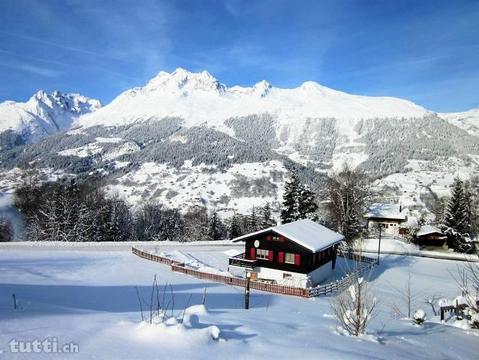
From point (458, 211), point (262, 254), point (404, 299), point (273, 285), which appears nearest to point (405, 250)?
point (458, 211)

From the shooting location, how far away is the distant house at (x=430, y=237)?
60.4m

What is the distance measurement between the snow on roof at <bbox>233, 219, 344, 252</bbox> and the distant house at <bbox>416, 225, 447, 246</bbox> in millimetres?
28602

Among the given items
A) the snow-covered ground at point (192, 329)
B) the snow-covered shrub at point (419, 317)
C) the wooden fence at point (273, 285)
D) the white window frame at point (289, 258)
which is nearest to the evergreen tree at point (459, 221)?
the wooden fence at point (273, 285)

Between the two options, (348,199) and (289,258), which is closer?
(289,258)

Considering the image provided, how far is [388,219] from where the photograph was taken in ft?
239

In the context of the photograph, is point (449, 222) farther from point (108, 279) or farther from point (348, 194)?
point (108, 279)

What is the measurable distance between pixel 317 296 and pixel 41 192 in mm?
71065

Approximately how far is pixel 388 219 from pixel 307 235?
43.6 metres

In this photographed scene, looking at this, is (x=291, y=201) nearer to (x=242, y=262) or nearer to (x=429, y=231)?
(x=242, y=262)

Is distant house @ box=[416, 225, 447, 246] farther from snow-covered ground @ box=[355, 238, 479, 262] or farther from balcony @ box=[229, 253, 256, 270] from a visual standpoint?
balcony @ box=[229, 253, 256, 270]

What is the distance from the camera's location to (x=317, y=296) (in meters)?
29.1

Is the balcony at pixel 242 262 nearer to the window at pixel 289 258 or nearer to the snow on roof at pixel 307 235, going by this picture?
the snow on roof at pixel 307 235

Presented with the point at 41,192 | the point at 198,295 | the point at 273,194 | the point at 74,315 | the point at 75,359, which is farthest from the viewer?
the point at 273,194

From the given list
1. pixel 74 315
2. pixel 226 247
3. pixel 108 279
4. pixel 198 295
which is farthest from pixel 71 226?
pixel 74 315
